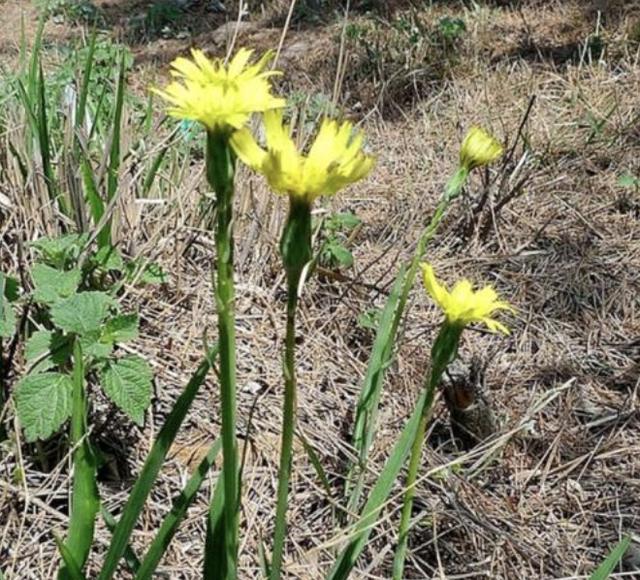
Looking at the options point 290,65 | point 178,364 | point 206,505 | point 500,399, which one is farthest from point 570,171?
point 290,65

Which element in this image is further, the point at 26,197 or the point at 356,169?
the point at 26,197

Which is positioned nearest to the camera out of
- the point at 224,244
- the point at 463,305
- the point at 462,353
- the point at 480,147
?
the point at 224,244

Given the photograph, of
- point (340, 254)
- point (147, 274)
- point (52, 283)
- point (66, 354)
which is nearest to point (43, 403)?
point (66, 354)

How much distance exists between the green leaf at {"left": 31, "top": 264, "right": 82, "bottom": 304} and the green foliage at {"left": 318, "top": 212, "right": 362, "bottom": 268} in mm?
568

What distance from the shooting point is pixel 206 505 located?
49.2 inches

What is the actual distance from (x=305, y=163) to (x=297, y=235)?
0.17 ft

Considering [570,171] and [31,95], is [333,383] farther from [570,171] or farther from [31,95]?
[570,171]

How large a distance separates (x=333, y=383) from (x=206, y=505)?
0.38m

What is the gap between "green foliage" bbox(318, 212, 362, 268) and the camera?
173 cm

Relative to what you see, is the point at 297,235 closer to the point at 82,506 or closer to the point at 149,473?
the point at 149,473

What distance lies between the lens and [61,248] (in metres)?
1.29

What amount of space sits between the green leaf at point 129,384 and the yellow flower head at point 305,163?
1.86 feet

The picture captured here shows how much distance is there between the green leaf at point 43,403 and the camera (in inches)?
41.4

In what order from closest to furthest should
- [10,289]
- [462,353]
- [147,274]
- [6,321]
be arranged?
1. [6,321]
2. [10,289]
3. [147,274]
4. [462,353]
